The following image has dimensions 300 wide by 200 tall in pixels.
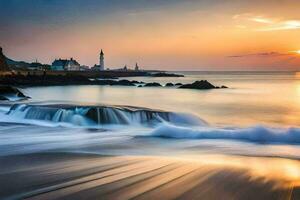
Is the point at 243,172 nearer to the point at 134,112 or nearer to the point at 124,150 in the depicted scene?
the point at 124,150

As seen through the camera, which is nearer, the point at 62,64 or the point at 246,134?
the point at 246,134

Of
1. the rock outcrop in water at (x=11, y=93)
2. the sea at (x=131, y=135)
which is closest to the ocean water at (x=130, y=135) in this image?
the sea at (x=131, y=135)

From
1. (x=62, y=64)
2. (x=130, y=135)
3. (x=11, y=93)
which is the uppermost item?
(x=62, y=64)

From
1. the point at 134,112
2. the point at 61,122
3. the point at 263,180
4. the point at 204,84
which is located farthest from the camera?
the point at 204,84

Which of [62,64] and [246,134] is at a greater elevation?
[62,64]

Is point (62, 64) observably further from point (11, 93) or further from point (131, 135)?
point (131, 135)

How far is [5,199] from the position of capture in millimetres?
4645

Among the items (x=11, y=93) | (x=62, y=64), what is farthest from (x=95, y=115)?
(x=62, y=64)

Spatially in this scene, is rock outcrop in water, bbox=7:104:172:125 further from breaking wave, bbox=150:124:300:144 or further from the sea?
breaking wave, bbox=150:124:300:144

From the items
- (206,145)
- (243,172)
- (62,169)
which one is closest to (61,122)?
(206,145)

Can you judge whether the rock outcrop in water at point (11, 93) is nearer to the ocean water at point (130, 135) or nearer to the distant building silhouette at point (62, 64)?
the ocean water at point (130, 135)

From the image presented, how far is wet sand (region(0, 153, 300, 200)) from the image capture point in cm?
489

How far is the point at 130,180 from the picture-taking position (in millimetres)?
5598

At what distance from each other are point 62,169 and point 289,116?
16322mm
